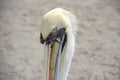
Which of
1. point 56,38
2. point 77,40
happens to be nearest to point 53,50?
point 56,38

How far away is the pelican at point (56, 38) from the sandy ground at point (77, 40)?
1218 mm

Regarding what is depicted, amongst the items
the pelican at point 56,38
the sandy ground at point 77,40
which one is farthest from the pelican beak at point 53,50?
the sandy ground at point 77,40

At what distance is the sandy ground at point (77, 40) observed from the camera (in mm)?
2883

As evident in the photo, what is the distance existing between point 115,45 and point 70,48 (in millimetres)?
1632

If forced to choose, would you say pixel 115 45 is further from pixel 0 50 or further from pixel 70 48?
pixel 70 48

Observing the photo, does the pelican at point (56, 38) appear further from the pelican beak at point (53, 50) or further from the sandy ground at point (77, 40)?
the sandy ground at point (77, 40)

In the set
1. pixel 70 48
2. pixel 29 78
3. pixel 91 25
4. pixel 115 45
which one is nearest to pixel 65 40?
pixel 70 48

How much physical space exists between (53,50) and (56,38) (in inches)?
2.6

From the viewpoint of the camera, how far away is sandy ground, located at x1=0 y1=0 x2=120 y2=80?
2.88 m

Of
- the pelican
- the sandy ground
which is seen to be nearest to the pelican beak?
the pelican

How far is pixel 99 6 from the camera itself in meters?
3.75

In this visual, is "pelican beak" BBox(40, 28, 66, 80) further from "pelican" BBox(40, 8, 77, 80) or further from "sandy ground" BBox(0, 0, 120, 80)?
"sandy ground" BBox(0, 0, 120, 80)

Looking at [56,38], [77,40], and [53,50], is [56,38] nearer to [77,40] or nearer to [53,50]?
[53,50]

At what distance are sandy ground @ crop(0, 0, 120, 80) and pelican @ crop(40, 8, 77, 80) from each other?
122cm
